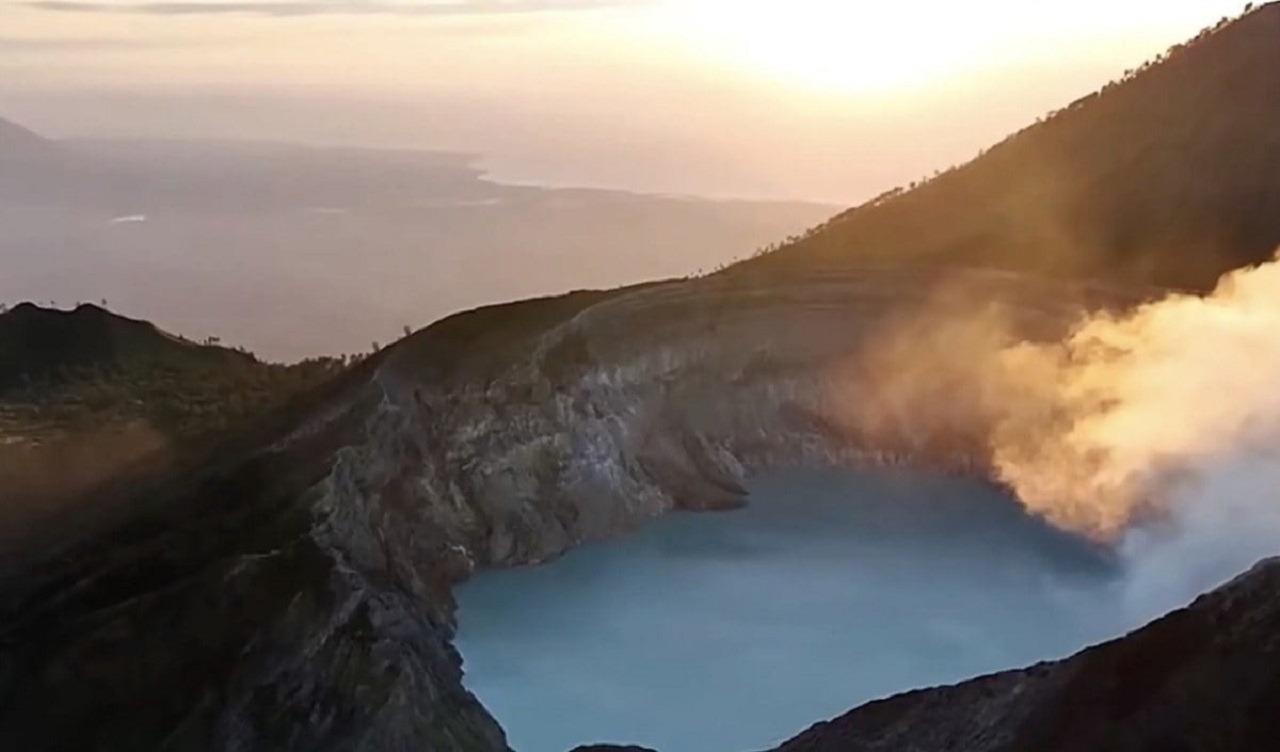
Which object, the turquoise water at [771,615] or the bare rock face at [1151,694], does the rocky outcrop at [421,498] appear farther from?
the bare rock face at [1151,694]

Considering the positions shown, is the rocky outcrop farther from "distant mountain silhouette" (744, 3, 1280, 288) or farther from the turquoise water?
"distant mountain silhouette" (744, 3, 1280, 288)

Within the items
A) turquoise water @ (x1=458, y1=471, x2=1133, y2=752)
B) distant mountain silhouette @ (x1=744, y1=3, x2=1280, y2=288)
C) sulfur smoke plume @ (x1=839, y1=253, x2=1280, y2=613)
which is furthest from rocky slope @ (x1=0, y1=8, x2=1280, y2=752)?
turquoise water @ (x1=458, y1=471, x2=1133, y2=752)

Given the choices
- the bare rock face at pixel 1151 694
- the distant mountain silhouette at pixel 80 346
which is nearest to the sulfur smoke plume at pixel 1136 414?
the bare rock face at pixel 1151 694

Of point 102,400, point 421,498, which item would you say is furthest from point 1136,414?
point 102,400

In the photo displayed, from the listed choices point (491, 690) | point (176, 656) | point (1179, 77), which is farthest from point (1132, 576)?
point (1179, 77)

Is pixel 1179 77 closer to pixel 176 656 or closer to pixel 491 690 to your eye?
Result: pixel 491 690

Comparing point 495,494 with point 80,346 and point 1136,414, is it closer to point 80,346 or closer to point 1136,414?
point 1136,414
